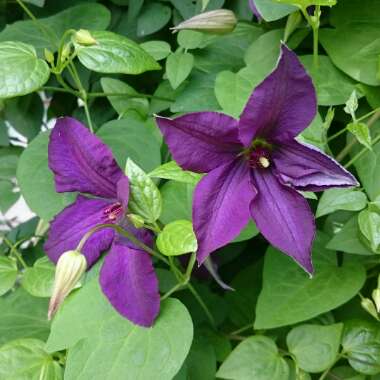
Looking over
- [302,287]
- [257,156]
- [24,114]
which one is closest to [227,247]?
[302,287]

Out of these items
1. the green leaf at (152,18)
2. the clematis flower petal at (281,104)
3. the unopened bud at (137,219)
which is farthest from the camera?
the green leaf at (152,18)

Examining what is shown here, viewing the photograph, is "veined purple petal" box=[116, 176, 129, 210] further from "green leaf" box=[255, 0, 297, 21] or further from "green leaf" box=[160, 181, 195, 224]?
"green leaf" box=[255, 0, 297, 21]

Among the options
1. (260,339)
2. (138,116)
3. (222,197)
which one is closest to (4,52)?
(138,116)

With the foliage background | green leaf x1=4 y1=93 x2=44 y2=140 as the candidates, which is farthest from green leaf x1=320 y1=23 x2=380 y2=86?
green leaf x1=4 y1=93 x2=44 y2=140

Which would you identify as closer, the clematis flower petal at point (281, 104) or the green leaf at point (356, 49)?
the clematis flower petal at point (281, 104)

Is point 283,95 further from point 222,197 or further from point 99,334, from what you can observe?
point 99,334

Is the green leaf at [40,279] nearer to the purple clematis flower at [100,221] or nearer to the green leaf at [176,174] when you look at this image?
the purple clematis flower at [100,221]

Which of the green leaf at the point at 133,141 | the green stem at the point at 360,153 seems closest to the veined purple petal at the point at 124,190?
the green leaf at the point at 133,141

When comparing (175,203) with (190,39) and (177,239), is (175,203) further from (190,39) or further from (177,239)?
(190,39)
